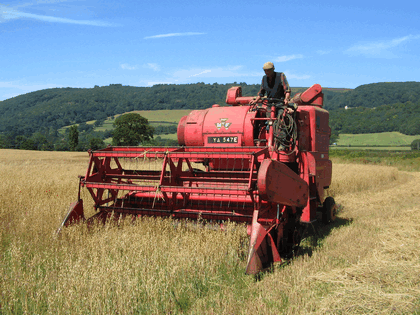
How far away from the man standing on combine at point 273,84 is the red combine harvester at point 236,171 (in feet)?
0.79

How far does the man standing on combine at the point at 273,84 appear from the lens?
6.54m

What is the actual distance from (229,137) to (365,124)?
76.2 meters

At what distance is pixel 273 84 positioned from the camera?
6723mm

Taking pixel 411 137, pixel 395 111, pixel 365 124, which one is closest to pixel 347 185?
pixel 411 137

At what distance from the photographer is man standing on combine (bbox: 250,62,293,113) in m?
6.54

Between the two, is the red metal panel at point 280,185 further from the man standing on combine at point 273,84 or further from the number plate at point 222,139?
the man standing on combine at point 273,84

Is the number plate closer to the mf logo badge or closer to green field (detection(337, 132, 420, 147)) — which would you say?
the mf logo badge

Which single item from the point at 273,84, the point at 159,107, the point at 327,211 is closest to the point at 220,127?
the point at 273,84

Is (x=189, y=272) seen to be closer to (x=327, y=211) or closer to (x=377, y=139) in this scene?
(x=327, y=211)

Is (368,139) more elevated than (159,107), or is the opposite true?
A: (159,107)

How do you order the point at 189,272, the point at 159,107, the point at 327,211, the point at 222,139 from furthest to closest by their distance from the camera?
the point at 159,107 < the point at 327,211 < the point at 222,139 < the point at 189,272

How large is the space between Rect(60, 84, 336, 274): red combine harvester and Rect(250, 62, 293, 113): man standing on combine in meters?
0.24

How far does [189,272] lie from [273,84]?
3.90 meters

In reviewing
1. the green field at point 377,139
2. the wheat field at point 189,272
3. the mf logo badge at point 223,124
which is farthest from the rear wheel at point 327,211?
the green field at point 377,139
